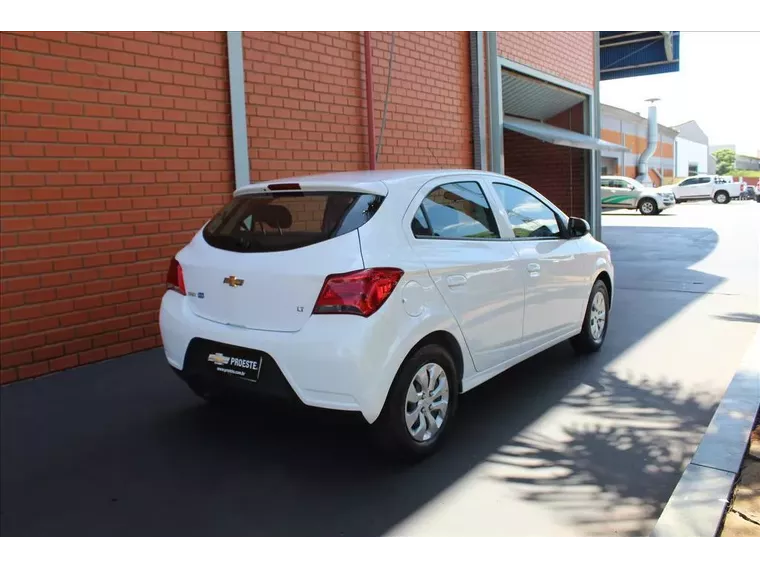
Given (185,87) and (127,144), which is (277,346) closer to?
(127,144)

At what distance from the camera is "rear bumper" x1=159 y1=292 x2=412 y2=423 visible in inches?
129

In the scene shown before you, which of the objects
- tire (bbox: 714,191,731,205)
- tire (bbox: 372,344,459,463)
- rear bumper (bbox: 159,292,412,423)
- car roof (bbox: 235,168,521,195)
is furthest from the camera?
tire (bbox: 714,191,731,205)

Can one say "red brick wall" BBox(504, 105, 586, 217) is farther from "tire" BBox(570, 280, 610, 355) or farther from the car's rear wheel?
the car's rear wheel

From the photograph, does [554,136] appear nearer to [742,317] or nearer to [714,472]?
[742,317]

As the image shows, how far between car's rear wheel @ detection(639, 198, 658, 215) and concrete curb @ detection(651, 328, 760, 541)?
24241 mm

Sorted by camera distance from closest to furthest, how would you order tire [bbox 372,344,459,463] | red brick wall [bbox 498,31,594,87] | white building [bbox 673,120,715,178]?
tire [bbox 372,344,459,463], red brick wall [bbox 498,31,594,87], white building [bbox 673,120,715,178]

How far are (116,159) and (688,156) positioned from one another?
7052 centimetres

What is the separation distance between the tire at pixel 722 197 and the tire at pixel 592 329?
33089mm

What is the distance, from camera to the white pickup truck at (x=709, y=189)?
115ft

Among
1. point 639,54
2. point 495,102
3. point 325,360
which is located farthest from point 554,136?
point 325,360

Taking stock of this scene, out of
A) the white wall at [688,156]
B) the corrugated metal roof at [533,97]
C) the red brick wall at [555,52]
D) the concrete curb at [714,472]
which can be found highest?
the white wall at [688,156]

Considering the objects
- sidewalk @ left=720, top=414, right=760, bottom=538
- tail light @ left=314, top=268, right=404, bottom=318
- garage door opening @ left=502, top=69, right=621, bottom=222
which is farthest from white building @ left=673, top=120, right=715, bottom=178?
tail light @ left=314, top=268, right=404, bottom=318

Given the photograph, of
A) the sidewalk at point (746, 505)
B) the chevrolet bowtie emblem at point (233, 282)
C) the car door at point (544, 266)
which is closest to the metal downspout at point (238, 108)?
the car door at point (544, 266)

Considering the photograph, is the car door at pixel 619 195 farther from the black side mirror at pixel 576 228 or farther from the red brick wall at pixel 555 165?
the black side mirror at pixel 576 228
